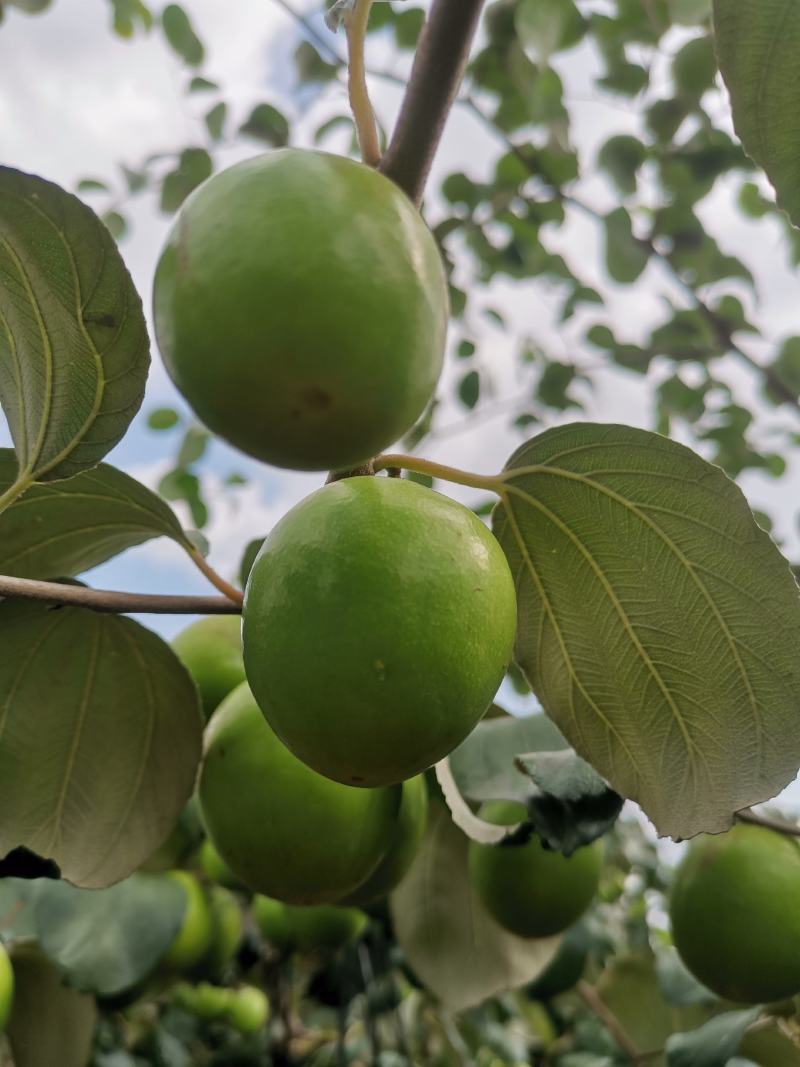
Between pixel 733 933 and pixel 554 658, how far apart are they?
46 centimetres

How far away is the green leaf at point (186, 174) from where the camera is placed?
2.36 metres

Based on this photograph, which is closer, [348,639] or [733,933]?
[348,639]

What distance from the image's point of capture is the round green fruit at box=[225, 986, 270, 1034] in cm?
207

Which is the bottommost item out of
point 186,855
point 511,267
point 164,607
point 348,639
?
point 186,855

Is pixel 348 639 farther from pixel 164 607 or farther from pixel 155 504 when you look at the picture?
pixel 155 504

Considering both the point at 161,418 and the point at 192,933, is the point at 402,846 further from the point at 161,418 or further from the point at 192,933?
the point at 161,418

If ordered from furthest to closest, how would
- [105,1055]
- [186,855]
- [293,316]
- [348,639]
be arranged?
1. [105,1055]
2. [186,855]
3. [348,639]
4. [293,316]

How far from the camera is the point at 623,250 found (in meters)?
2.37

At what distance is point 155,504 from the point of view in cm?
90

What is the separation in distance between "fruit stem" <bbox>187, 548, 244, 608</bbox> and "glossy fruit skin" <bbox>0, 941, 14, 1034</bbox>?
0.62 metres

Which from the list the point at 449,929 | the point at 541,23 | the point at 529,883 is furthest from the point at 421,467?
the point at 541,23

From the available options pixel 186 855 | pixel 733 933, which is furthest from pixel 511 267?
pixel 733 933

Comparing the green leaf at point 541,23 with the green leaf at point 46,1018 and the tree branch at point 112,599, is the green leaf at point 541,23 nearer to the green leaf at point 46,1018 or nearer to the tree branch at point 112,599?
the tree branch at point 112,599

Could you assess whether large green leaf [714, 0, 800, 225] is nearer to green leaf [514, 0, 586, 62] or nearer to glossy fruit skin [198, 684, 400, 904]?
glossy fruit skin [198, 684, 400, 904]
